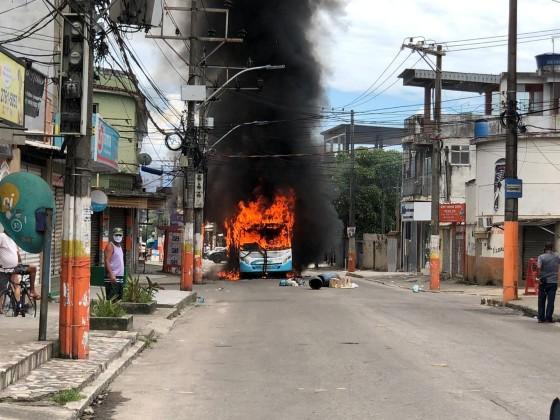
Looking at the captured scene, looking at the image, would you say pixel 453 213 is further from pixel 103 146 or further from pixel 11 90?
pixel 11 90

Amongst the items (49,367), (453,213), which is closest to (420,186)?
(453,213)

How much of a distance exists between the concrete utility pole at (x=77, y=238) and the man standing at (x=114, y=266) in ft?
14.7

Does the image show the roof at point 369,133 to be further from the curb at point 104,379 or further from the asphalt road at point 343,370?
the curb at point 104,379

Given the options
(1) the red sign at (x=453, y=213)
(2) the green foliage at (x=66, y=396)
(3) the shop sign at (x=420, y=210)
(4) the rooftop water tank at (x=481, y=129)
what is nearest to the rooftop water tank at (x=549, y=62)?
(4) the rooftop water tank at (x=481, y=129)

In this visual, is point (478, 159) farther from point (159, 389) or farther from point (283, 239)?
point (159, 389)

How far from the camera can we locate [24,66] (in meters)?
10.8

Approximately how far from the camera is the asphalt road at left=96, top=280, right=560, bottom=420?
7168 millimetres

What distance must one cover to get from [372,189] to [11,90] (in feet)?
168

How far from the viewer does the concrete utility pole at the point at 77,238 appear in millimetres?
9172

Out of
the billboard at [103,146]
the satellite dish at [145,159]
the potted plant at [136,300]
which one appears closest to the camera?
the billboard at [103,146]

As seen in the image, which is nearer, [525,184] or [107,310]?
[107,310]

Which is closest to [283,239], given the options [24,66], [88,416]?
[24,66]

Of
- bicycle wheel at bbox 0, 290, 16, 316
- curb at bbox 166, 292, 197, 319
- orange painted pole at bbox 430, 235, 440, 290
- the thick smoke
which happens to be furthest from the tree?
bicycle wheel at bbox 0, 290, 16, 316

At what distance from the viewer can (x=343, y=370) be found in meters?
9.27
